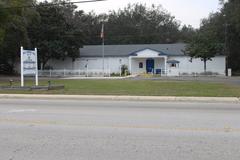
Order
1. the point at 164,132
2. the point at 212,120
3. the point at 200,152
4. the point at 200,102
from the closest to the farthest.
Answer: the point at 200,152, the point at 164,132, the point at 212,120, the point at 200,102

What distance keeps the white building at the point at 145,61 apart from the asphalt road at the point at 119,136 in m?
47.8

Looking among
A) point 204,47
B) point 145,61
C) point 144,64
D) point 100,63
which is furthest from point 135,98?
point 100,63

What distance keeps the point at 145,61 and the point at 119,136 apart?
5489 centimetres

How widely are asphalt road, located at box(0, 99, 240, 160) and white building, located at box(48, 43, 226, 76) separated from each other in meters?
47.8

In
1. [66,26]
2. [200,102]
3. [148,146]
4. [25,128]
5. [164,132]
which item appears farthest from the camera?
→ [66,26]

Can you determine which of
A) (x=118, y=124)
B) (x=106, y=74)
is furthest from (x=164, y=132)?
(x=106, y=74)

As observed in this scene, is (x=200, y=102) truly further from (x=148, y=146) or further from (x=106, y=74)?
(x=106, y=74)

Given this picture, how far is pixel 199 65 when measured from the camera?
61688 mm

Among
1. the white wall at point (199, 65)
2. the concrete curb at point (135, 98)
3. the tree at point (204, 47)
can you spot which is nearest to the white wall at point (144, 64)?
the white wall at point (199, 65)

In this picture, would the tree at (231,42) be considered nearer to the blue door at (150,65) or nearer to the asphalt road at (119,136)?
the blue door at (150,65)

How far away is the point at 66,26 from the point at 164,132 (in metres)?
54.1

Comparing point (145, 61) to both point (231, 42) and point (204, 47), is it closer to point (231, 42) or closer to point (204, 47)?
point (204, 47)

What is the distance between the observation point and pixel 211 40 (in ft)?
193

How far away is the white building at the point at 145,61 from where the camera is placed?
2406 inches
